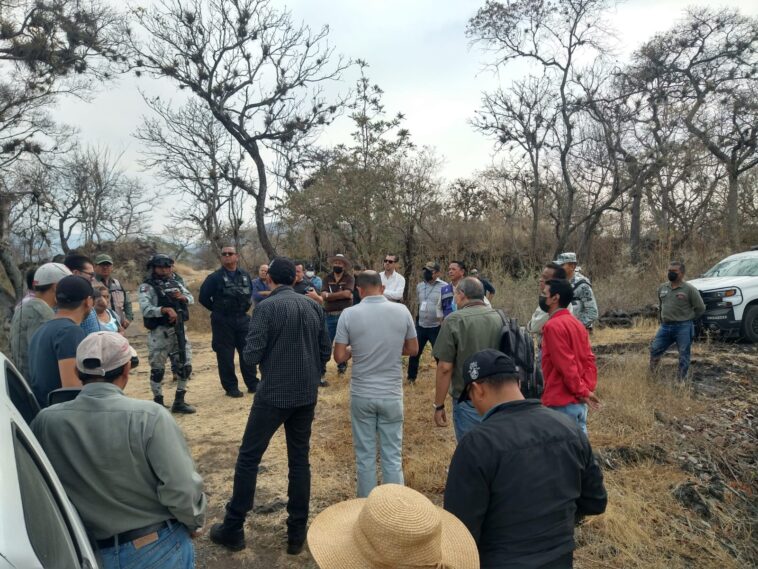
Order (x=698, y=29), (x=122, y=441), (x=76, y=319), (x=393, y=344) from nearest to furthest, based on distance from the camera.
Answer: (x=122, y=441) → (x=76, y=319) → (x=393, y=344) → (x=698, y=29)

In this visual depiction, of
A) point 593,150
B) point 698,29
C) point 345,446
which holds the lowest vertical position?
point 345,446

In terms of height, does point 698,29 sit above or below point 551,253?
above

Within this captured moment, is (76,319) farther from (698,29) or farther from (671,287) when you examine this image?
(698,29)

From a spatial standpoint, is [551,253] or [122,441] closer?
[122,441]

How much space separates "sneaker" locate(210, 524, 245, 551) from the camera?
11.5 feet

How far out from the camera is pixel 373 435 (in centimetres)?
379

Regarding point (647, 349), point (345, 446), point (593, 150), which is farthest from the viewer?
point (593, 150)

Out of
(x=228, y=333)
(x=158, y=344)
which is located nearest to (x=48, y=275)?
(x=158, y=344)

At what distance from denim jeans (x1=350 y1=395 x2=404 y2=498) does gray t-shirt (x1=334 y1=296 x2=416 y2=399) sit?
0.24ft

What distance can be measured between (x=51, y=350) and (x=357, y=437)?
2048mm

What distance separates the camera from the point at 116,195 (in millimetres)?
30016

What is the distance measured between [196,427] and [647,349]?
7708mm

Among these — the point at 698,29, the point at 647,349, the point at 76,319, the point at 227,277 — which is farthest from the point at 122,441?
the point at 698,29

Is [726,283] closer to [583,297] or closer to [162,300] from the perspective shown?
[583,297]
